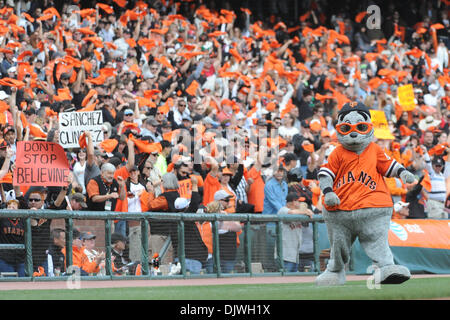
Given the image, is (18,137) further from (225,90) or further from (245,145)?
(225,90)

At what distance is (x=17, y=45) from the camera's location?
17.5 metres

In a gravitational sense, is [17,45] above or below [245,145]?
above

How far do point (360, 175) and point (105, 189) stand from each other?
4.55m

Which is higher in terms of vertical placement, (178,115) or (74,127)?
(178,115)

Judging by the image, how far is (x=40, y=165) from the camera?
12531 millimetres

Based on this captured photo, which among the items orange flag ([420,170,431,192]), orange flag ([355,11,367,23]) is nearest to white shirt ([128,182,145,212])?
orange flag ([420,170,431,192])

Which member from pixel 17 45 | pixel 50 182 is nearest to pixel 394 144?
pixel 17 45

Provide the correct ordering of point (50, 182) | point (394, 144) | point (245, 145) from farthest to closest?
point (394, 144) → point (245, 145) → point (50, 182)

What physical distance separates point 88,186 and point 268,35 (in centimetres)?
1373

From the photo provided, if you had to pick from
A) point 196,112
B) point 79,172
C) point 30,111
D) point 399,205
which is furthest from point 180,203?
point 399,205

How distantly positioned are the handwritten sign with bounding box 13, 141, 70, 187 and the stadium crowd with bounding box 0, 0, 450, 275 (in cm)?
45

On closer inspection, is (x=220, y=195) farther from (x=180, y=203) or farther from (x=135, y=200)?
(x=135, y=200)

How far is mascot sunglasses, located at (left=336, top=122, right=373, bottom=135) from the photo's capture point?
33.7ft

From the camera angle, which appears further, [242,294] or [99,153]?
[99,153]
